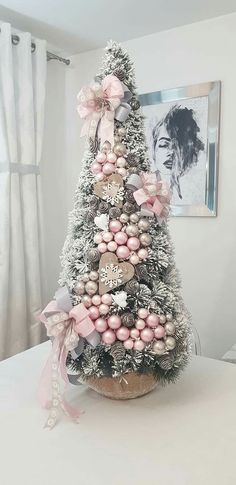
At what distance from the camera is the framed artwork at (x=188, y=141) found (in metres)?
1.85

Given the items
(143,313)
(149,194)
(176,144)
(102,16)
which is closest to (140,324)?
(143,313)

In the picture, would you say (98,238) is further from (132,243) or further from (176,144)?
(176,144)

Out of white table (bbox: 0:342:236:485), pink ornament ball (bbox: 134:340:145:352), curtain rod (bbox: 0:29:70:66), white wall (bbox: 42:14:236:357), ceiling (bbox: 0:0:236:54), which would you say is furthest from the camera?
curtain rod (bbox: 0:29:70:66)

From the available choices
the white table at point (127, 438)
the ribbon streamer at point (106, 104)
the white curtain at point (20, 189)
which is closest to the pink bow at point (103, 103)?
the ribbon streamer at point (106, 104)

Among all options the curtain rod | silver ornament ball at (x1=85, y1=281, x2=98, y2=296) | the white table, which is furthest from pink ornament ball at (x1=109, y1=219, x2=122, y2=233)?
the curtain rod

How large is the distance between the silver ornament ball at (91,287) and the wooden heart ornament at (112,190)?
154 mm

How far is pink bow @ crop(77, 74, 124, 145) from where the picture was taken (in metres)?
0.72

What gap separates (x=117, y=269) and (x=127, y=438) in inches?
11.1

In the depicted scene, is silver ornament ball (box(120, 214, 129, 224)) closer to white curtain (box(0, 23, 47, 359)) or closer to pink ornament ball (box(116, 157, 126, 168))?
pink ornament ball (box(116, 157, 126, 168))

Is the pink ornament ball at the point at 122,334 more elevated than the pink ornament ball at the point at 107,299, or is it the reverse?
the pink ornament ball at the point at 107,299

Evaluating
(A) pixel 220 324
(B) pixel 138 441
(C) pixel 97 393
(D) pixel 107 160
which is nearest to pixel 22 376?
(C) pixel 97 393

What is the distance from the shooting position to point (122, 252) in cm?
69

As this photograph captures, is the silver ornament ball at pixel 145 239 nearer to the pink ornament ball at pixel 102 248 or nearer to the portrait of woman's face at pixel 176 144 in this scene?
the pink ornament ball at pixel 102 248

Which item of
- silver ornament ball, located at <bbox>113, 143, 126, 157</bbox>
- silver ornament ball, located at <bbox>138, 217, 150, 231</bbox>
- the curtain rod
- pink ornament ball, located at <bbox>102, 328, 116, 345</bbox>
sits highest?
the curtain rod
